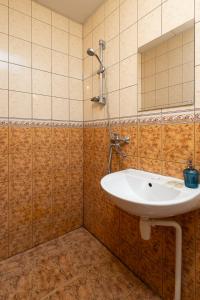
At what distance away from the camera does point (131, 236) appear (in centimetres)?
139

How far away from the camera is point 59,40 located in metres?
1.77

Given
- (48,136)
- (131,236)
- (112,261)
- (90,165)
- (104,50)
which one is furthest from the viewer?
(90,165)

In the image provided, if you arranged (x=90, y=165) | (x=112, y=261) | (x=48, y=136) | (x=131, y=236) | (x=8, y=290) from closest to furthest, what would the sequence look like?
1. (x=8, y=290)
2. (x=131, y=236)
3. (x=112, y=261)
4. (x=48, y=136)
5. (x=90, y=165)

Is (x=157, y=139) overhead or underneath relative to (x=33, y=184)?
overhead

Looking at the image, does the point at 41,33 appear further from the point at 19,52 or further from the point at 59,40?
the point at 19,52

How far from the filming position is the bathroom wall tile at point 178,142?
3.26 ft

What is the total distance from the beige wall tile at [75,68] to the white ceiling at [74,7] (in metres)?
0.42

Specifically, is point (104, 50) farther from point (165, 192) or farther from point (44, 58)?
point (165, 192)

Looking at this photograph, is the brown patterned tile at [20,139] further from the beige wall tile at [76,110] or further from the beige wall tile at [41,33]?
the beige wall tile at [41,33]

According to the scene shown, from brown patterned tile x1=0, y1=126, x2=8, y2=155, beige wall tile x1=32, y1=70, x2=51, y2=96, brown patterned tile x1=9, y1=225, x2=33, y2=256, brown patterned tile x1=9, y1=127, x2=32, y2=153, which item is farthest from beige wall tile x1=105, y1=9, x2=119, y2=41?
brown patterned tile x1=9, y1=225, x2=33, y2=256

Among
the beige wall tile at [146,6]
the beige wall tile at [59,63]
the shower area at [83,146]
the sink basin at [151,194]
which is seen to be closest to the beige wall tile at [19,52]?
the shower area at [83,146]

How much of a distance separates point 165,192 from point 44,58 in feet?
5.39

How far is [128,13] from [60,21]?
81 cm

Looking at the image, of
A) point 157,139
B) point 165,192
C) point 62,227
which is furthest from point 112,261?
point 157,139
